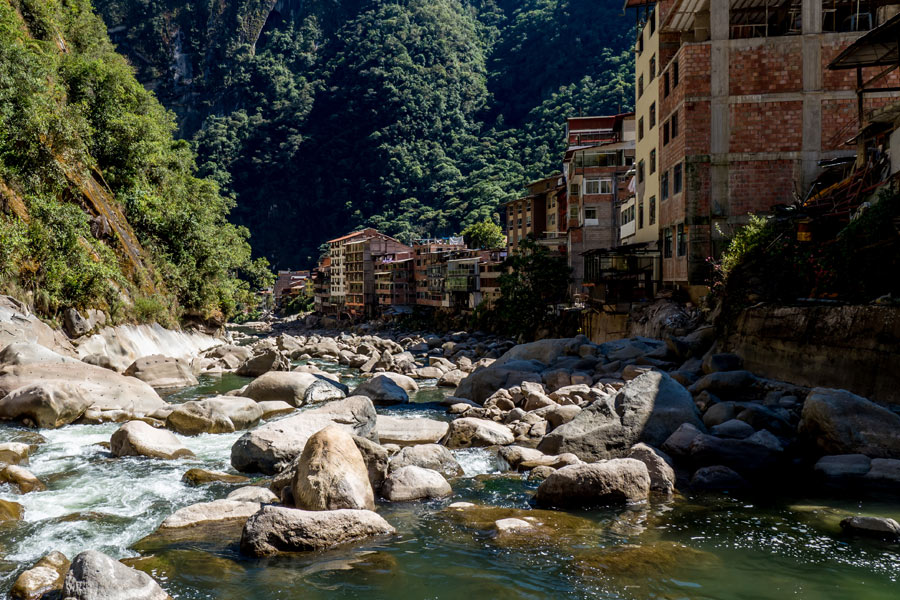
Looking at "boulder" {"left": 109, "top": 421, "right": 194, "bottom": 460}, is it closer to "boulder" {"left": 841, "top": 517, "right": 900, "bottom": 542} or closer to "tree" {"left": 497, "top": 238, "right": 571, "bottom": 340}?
"boulder" {"left": 841, "top": 517, "right": 900, "bottom": 542}

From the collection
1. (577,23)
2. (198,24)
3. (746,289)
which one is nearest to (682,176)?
(746,289)

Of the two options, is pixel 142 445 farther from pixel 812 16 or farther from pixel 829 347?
pixel 812 16

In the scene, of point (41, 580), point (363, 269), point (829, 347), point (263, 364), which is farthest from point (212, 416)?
point (363, 269)

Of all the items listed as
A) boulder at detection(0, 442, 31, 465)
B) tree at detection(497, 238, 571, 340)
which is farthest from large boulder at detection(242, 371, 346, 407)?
tree at detection(497, 238, 571, 340)

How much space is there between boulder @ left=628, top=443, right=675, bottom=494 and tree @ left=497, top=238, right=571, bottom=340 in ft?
96.8

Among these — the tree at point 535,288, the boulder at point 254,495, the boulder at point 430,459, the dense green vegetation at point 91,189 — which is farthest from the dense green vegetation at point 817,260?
the dense green vegetation at point 91,189

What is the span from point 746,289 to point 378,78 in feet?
438

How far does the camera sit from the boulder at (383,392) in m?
20.5

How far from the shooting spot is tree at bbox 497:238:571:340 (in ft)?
134

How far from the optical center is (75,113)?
28438mm

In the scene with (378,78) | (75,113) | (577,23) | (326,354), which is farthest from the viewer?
(378,78)

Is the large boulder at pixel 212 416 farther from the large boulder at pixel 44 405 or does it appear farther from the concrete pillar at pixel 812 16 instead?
the concrete pillar at pixel 812 16

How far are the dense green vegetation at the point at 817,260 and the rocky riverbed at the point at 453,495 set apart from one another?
2.47 m

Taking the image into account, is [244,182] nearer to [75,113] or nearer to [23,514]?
[75,113]
